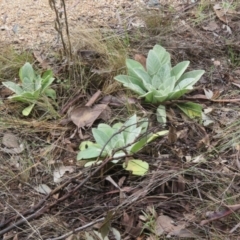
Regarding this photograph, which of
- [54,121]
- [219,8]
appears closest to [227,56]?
[219,8]

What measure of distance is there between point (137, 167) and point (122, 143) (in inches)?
4.6

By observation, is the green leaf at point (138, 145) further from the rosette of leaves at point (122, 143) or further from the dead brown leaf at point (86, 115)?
the dead brown leaf at point (86, 115)

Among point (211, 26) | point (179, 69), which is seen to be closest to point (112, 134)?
point (179, 69)

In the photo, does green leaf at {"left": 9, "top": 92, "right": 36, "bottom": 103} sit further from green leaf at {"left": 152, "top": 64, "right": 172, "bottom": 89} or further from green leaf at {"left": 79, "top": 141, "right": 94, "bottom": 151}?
green leaf at {"left": 152, "top": 64, "right": 172, "bottom": 89}

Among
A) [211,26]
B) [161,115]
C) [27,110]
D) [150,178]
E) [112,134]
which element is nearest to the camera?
[150,178]

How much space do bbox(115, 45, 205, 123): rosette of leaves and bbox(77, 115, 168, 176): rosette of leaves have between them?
0.18m

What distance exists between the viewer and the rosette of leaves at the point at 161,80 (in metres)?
2.29

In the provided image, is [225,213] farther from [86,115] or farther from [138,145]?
[86,115]

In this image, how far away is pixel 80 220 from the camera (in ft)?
6.22

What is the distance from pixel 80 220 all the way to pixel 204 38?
1.31 m

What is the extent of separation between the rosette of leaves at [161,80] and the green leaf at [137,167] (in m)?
0.28

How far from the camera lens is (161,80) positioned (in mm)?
2359

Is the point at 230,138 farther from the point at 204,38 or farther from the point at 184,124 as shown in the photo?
the point at 204,38

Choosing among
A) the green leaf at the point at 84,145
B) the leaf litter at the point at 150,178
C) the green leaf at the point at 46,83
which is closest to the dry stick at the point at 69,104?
the leaf litter at the point at 150,178
